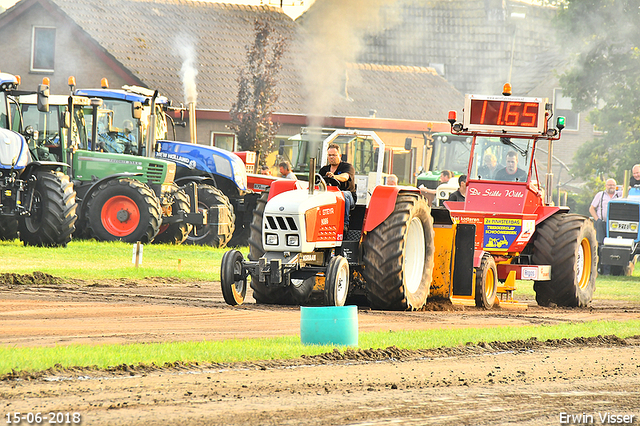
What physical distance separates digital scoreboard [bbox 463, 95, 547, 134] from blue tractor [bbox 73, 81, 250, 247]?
8503 millimetres

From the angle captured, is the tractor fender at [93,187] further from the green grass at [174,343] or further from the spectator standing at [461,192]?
the spectator standing at [461,192]

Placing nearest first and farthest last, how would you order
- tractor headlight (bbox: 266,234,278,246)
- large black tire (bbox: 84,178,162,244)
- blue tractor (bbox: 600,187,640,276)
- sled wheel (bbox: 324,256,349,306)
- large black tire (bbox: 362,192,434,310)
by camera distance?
1. sled wheel (bbox: 324,256,349,306)
2. tractor headlight (bbox: 266,234,278,246)
3. large black tire (bbox: 362,192,434,310)
4. large black tire (bbox: 84,178,162,244)
5. blue tractor (bbox: 600,187,640,276)

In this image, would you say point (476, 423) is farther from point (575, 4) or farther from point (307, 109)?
point (307, 109)

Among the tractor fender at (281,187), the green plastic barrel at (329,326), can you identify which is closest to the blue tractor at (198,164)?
the tractor fender at (281,187)

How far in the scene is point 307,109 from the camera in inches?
1548

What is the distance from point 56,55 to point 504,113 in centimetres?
2505

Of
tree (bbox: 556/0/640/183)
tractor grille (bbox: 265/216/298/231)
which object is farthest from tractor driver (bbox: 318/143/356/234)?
tree (bbox: 556/0/640/183)

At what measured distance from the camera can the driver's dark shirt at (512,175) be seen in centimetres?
1545

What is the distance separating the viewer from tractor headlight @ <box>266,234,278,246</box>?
1209cm

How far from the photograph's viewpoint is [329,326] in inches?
376

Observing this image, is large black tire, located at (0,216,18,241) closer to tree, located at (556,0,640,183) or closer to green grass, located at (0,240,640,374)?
green grass, located at (0,240,640,374)

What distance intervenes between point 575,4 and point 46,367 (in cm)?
3061

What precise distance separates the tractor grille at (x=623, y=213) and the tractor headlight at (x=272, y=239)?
42.1ft

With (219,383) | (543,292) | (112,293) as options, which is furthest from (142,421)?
(543,292)
